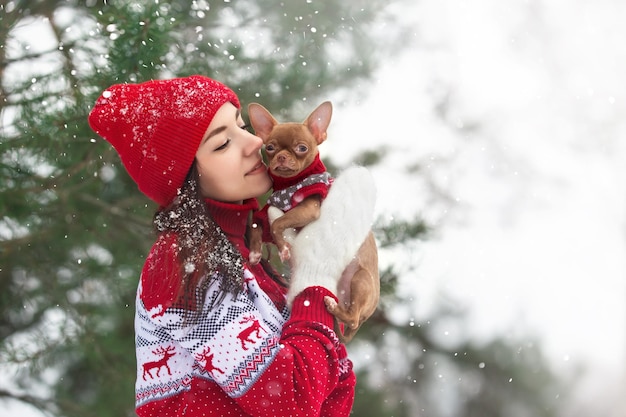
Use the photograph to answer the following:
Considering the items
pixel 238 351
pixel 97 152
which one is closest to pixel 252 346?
pixel 238 351

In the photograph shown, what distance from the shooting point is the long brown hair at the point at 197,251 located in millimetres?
1047

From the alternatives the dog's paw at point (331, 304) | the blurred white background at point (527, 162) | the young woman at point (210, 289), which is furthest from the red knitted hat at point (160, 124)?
the blurred white background at point (527, 162)

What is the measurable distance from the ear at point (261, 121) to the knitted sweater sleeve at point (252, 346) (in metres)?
0.20

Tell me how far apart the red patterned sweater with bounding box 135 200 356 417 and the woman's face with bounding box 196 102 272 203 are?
3 centimetres

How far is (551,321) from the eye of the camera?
3199 millimetres

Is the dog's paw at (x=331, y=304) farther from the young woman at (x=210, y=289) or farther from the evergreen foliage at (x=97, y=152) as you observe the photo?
the evergreen foliage at (x=97, y=152)

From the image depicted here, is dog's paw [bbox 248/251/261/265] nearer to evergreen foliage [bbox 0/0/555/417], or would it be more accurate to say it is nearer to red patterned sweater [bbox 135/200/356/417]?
red patterned sweater [bbox 135/200/356/417]

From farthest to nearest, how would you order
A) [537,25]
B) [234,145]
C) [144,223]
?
[537,25] → [144,223] → [234,145]

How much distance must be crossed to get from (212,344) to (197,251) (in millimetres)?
135

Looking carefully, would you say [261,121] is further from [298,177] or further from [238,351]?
[238,351]

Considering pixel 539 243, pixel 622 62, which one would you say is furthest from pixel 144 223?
pixel 622 62

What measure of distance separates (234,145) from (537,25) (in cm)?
257

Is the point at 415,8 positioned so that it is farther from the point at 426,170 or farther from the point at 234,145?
the point at 234,145

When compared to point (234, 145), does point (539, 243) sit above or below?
below
